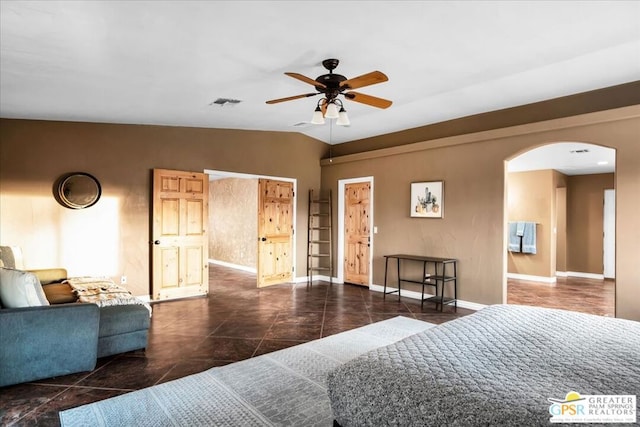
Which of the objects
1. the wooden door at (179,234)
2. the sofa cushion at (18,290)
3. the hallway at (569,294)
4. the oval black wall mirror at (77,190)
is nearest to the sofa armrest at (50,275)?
the oval black wall mirror at (77,190)

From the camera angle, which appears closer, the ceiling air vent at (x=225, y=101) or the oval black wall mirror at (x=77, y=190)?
the ceiling air vent at (x=225, y=101)

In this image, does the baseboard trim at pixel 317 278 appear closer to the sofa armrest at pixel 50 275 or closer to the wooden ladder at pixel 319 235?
the wooden ladder at pixel 319 235

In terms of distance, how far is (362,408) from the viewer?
158 centimetres

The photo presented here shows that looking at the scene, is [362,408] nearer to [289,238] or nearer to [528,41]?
[528,41]

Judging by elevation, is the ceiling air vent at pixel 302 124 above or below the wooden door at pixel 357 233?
above

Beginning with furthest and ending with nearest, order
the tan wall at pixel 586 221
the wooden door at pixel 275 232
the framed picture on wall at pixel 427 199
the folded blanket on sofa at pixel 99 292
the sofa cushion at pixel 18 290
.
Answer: the tan wall at pixel 586 221
the wooden door at pixel 275 232
the framed picture on wall at pixel 427 199
the folded blanket on sofa at pixel 99 292
the sofa cushion at pixel 18 290

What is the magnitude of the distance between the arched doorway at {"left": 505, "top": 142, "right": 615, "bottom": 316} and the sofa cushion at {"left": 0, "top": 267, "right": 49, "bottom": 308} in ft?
24.5

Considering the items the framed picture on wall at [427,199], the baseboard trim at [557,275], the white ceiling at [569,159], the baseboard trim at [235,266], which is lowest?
the baseboard trim at [557,275]

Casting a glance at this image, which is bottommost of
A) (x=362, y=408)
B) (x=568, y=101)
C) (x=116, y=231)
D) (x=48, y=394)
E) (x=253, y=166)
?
(x=48, y=394)

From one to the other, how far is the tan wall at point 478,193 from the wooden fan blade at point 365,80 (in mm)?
2852

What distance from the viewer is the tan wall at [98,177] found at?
4.75 meters

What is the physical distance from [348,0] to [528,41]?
Answer: 1.81 meters

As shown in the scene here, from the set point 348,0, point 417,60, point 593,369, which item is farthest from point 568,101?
point 593,369

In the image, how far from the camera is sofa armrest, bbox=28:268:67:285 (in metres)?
4.61
